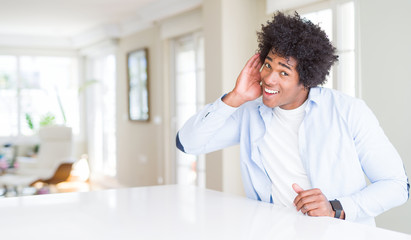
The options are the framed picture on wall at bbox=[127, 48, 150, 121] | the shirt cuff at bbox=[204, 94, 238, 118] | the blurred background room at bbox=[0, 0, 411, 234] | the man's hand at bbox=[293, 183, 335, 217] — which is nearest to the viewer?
the man's hand at bbox=[293, 183, 335, 217]

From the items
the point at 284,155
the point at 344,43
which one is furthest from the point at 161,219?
the point at 344,43

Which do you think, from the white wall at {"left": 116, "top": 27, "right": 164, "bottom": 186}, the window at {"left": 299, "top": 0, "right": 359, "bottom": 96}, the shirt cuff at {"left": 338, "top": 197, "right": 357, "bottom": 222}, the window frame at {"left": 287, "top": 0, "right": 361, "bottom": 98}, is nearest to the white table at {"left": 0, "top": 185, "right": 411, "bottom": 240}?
the shirt cuff at {"left": 338, "top": 197, "right": 357, "bottom": 222}

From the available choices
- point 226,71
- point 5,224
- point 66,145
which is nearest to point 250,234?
point 5,224

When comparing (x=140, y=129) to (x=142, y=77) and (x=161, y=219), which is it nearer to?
(x=142, y=77)

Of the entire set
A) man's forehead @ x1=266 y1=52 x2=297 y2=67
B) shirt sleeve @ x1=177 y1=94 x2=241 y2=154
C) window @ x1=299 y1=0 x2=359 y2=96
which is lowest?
shirt sleeve @ x1=177 y1=94 x2=241 y2=154

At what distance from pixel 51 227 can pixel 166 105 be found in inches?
190

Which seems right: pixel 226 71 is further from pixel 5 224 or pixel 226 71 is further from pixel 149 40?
pixel 5 224

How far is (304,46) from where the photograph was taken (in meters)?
1.63

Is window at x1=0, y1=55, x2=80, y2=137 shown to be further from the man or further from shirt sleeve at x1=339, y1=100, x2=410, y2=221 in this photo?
shirt sleeve at x1=339, y1=100, x2=410, y2=221

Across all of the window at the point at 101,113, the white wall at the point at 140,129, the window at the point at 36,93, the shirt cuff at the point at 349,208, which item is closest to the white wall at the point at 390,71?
the shirt cuff at the point at 349,208

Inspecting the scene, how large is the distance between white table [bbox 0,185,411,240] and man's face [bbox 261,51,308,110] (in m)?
0.38

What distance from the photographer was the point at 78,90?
27.0ft

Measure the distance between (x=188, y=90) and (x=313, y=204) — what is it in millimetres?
4430

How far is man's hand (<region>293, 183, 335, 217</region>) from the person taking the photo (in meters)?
1.33
